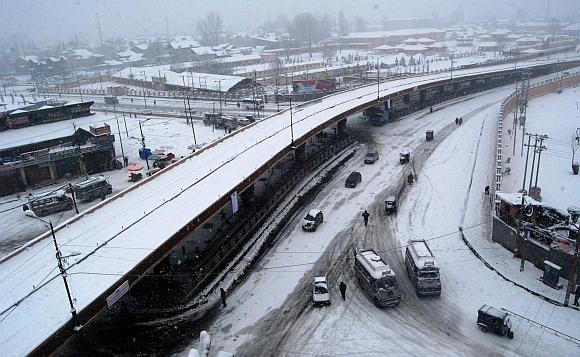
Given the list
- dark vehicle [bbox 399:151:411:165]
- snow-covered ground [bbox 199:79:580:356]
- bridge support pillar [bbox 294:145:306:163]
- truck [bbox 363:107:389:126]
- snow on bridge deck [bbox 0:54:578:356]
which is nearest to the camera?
snow on bridge deck [bbox 0:54:578:356]

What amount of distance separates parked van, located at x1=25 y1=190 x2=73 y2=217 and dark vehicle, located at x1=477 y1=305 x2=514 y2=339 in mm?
30445

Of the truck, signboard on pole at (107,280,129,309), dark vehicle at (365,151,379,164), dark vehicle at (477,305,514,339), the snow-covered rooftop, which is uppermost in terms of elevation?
the snow-covered rooftop

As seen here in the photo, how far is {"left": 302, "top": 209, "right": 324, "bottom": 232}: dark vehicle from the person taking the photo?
2866 centimetres

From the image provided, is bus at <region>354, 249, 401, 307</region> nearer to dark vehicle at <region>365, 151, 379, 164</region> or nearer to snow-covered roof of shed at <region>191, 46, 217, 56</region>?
dark vehicle at <region>365, 151, 379, 164</region>

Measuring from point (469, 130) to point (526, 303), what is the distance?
34052 mm

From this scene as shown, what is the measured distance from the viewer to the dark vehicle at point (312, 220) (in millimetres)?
28656

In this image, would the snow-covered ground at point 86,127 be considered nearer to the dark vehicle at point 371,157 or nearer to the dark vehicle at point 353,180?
the dark vehicle at point 371,157

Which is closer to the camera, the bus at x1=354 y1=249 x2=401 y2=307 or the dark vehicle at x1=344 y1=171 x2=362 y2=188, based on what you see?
the bus at x1=354 y1=249 x2=401 y2=307

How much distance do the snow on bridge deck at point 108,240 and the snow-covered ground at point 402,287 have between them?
5.00 m

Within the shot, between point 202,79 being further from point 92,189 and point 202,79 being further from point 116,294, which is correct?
point 116,294

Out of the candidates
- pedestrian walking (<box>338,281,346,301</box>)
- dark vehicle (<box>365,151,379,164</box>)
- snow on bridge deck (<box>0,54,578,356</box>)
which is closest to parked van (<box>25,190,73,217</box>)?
snow on bridge deck (<box>0,54,578,356</box>)

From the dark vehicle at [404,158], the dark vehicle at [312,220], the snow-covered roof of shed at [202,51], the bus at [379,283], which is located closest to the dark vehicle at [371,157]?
the dark vehicle at [404,158]

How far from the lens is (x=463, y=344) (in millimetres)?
18328

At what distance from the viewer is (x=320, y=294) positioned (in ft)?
69.9
